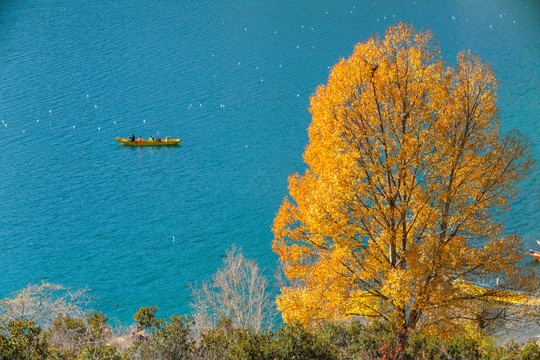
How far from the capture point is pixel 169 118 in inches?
2805

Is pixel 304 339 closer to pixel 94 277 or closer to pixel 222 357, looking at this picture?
pixel 222 357

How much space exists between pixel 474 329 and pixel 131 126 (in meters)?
55.8

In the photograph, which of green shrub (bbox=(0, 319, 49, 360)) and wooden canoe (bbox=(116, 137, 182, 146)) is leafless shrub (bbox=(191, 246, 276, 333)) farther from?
wooden canoe (bbox=(116, 137, 182, 146))

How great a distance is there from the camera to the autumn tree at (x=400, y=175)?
18.5 metres

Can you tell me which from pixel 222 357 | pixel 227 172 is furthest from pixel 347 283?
pixel 227 172

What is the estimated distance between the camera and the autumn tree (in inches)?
729

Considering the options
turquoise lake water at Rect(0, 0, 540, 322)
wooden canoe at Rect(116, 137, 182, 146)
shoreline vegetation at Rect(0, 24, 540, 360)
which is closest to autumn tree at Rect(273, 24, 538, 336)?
shoreline vegetation at Rect(0, 24, 540, 360)

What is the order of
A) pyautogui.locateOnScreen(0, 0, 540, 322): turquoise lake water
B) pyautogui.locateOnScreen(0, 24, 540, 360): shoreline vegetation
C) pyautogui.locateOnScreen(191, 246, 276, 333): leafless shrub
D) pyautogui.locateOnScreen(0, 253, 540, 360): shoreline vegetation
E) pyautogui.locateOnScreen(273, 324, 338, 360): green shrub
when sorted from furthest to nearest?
1. pyautogui.locateOnScreen(0, 0, 540, 322): turquoise lake water
2. pyautogui.locateOnScreen(191, 246, 276, 333): leafless shrub
3. pyautogui.locateOnScreen(0, 24, 540, 360): shoreline vegetation
4. pyautogui.locateOnScreen(273, 324, 338, 360): green shrub
5. pyautogui.locateOnScreen(0, 253, 540, 360): shoreline vegetation

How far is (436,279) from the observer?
19.2 m

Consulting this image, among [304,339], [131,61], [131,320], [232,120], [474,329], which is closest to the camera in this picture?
[304,339]

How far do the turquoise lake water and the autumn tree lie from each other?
926 inches

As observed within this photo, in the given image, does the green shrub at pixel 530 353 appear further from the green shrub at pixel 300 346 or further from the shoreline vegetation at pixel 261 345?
the green shrub at pixel 300 346

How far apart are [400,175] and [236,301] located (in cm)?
1821

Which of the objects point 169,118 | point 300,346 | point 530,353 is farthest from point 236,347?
point 169,118
